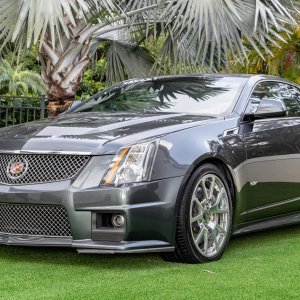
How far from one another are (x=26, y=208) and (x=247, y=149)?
1.85 meters

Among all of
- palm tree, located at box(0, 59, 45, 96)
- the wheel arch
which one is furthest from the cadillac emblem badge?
palm tree, located at box(0, 59, 45, 96)

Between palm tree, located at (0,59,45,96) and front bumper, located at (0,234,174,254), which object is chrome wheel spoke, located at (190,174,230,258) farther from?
palm tree, located at (0,59,45,96)

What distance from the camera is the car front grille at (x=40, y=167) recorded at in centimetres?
560

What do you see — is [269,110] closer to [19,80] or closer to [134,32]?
[134,32]

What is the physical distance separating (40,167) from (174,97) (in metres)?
1.64

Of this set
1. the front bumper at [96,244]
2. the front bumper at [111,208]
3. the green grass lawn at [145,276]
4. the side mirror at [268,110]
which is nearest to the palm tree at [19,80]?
the side mirror at [268,110]

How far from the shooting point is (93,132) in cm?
585

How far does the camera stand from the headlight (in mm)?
5516

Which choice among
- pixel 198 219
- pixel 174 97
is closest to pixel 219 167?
pixel 198 219

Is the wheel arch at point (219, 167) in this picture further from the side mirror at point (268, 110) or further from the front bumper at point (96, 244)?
the side mirror at point (268, 110)

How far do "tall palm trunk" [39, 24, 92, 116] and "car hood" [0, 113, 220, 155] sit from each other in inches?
146

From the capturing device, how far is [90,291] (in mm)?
4918

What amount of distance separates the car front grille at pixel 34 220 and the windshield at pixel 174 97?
1435 mm

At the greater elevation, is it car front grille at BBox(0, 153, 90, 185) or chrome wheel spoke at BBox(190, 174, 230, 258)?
car front grille at BBox(0, 153, 90, 185)
